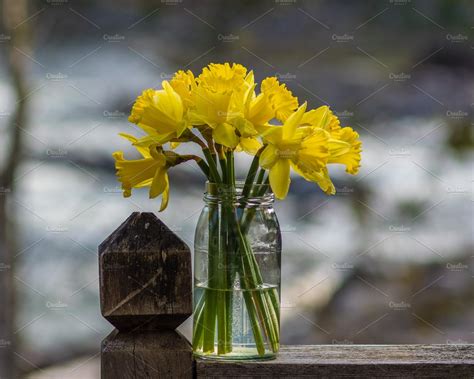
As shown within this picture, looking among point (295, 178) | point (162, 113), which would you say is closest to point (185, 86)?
point (162, 113)

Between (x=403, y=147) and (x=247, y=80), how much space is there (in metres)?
2.56

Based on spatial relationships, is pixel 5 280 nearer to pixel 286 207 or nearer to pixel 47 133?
pixel 47 133

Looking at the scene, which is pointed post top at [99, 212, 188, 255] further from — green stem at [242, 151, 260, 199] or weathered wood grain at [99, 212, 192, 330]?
green stem at [242, 151, 260, 199]

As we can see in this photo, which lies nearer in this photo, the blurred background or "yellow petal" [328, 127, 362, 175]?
"yellow petal" [328, 127, 362, 175]

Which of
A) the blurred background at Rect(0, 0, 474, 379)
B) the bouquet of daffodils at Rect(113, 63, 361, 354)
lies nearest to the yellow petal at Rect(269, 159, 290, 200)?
the bouquet of daffodils at Rect(113, 63, 361, 354)

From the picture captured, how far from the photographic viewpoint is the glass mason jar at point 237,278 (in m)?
1.01

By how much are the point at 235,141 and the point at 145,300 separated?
8.8 inches

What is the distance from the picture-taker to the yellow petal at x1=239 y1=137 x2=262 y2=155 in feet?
3.33

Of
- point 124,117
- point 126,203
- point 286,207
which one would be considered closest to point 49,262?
point 126,203

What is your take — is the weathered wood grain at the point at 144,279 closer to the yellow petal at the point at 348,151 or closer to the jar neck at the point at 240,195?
the jar neck at the point at 240,195

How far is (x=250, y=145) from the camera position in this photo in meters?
1.02

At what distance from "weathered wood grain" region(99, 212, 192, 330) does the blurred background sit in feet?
7.03

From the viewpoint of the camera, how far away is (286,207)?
3.56m

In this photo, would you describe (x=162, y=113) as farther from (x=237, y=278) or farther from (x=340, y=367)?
(x=340, y=367)
